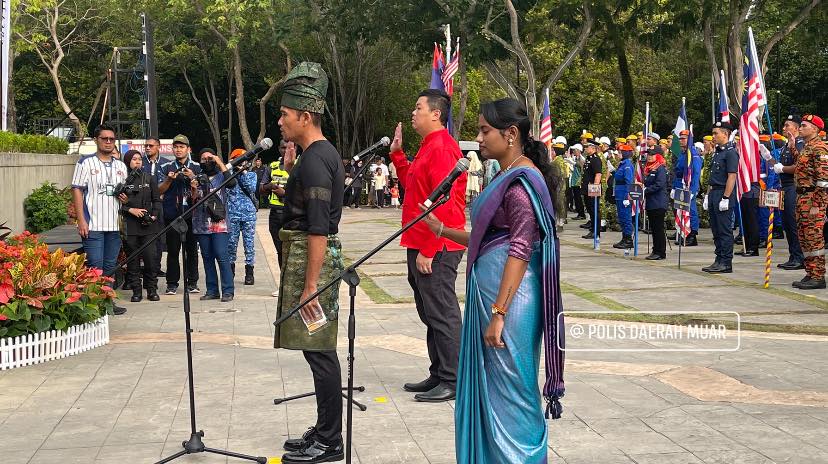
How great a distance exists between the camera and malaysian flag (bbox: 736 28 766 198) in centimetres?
1341

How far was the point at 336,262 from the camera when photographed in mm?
5414

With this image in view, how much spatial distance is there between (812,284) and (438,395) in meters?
7.39

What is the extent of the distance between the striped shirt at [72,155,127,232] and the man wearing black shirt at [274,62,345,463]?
226 inches

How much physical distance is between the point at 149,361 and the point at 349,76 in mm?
36234

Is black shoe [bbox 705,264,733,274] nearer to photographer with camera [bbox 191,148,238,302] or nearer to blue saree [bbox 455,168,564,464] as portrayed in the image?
photographer with camera [bbox 191,148,238,302]

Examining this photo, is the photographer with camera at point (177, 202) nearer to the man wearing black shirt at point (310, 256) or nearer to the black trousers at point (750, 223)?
the man wearing black shirt at point (310, 256)

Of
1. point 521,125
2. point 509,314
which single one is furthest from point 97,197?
point 509,314

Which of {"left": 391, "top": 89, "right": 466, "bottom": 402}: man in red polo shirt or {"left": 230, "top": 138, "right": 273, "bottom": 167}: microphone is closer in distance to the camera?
{"left": 230, "top": 138, "right": 273, "bottom": 167}: microphone

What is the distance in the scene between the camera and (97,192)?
10.5 m

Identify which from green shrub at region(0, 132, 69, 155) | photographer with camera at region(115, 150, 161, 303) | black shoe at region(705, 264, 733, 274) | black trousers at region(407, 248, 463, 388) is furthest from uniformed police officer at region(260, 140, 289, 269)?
black shoe at region(705, 264, 733, 274)

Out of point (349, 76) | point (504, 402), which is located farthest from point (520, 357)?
point (349, 76)

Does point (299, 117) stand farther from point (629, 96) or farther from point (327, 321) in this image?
point (629, 96)

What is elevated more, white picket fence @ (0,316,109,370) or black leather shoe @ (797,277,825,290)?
black leather shoe @ (797,277,825,290)

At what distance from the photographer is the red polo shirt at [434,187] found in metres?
6.59
